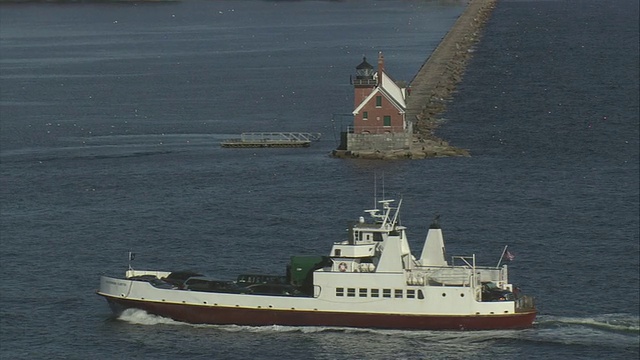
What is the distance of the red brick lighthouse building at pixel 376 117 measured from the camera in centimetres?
11375

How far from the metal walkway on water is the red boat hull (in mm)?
51220

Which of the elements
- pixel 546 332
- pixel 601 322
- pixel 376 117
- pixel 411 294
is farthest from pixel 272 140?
pixel 601 322

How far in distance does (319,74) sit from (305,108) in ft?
116

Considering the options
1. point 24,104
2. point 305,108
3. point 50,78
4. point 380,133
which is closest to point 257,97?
point 305,108

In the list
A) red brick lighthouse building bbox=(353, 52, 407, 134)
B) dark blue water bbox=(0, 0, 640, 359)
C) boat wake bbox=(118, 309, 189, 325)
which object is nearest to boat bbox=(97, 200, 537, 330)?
boat wake bbox=(118, 309, 189, 325)

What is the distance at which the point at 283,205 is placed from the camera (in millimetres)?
95562

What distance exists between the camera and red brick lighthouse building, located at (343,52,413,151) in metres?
114

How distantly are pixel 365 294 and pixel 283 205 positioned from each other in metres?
27.4

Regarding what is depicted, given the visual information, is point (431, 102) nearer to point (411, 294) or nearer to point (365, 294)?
point (365, 294)

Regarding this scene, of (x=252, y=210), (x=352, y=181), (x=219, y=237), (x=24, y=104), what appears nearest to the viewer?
(x=219, y=237)

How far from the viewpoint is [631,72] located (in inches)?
6880

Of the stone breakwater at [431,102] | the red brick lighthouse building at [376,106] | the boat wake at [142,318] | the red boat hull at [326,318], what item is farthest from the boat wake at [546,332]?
the red brick lighthouse building at [376,106]

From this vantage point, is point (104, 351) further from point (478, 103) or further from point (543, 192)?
point (478, 103)

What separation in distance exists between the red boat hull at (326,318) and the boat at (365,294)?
43 mm
